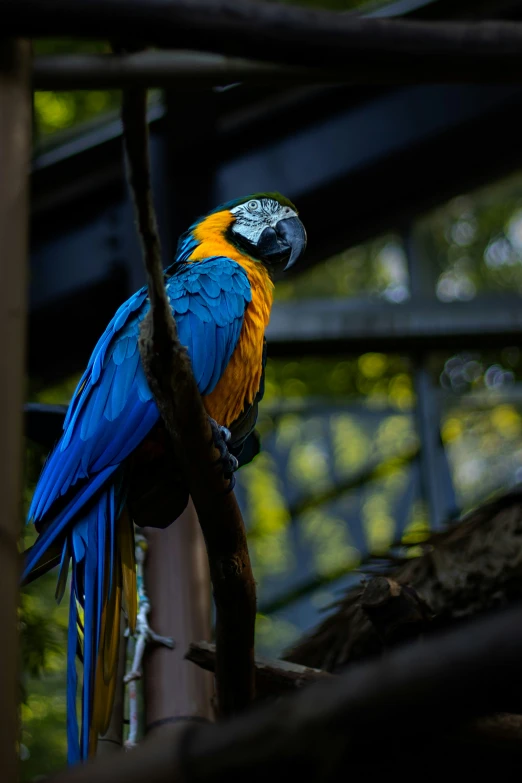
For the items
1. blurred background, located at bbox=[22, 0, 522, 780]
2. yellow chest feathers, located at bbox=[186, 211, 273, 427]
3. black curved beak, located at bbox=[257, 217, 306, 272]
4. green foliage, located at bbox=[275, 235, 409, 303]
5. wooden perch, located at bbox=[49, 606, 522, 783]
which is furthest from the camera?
green foliage, located at bbox=[275, 235, 409, 303]

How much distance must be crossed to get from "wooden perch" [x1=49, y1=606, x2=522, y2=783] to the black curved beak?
1814mm

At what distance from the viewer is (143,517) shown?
227 cm

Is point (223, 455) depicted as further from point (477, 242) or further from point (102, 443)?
point (477, 242)

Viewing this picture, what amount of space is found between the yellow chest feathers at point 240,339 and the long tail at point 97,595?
33 cm

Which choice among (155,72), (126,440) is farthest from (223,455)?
(155,72)

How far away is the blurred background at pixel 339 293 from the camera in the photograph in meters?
4.12

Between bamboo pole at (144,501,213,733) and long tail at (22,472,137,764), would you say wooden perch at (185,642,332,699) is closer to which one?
long tail at (22,472,137,764)

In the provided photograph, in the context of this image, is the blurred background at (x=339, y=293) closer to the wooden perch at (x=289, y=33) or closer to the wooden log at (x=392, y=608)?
the wooden log at (x=392, y=608)

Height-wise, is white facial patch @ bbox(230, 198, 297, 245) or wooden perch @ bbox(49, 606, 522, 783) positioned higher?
white facial patch @ bbox(230, 198, 297, 245)

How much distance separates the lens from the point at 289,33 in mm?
1077

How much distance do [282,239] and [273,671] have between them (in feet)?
3.79

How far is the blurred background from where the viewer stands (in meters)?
4.12

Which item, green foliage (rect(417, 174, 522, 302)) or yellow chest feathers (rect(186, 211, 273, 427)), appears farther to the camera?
green foliage (rect(417, 174, 522, 302))

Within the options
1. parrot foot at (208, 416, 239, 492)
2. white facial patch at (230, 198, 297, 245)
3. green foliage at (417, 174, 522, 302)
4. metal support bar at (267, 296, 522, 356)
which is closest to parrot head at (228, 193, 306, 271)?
white facial patch at (230, 198, 297, 245)
